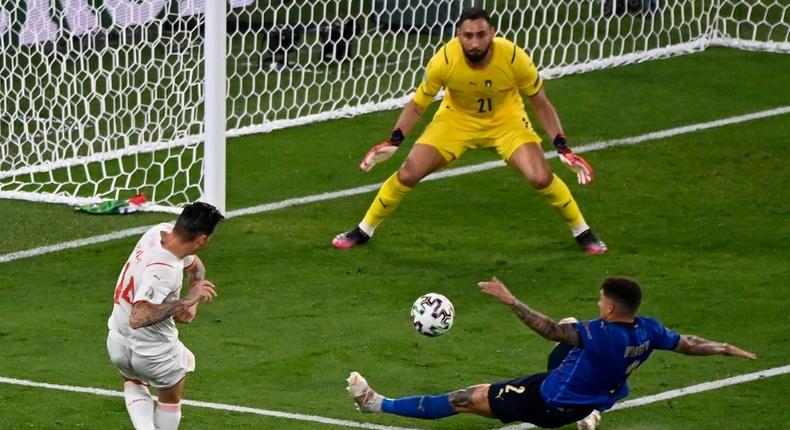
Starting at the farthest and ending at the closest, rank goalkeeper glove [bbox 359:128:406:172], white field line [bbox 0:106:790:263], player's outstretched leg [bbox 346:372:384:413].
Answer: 1. white field line [bbox 0:106:790:263]
2. goalkeeper glove [bbox 359:128:406:172]
3. player's outstretched leg [bbox 346:372:384:413]

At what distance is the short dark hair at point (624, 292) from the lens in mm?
8266

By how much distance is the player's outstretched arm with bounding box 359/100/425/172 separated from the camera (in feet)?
39.5

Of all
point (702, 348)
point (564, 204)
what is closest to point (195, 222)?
point (702, 348)

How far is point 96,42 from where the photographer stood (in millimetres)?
14602

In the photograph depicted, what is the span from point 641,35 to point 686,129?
2638 millimetres

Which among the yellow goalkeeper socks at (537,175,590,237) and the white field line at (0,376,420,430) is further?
the yellow goalkeeper socks at (537,175,590,237)

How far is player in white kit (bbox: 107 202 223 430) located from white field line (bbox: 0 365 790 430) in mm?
824

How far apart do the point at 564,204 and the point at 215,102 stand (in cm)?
288

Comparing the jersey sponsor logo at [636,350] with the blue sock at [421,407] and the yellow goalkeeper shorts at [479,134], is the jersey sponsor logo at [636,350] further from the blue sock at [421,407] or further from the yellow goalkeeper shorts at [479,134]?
the yellow goalkeeper shorts at [479,134]

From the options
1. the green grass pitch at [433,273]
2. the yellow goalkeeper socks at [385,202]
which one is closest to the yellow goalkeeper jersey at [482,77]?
the yellow goalkeeper socks at [385,202]

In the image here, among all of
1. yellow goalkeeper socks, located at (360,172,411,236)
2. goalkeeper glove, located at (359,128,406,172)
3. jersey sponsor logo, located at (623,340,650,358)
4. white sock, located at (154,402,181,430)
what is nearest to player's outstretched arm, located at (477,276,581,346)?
jersey sponsor logo, located at (623,340,650,358)

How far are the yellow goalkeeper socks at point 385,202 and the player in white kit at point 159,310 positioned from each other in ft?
13.0

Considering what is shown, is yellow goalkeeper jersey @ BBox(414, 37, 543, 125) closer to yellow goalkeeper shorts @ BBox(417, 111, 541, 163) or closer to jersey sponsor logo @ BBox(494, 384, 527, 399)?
yellow goalkeeper shorts @ BBox(417, 111, 541, 163)

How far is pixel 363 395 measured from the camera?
9086 mm
